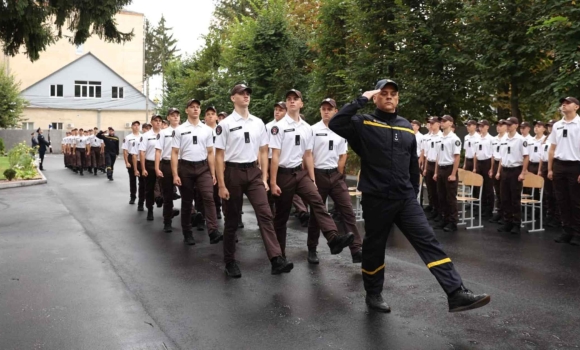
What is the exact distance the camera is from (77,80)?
58938 mm

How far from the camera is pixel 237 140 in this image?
22.9ft

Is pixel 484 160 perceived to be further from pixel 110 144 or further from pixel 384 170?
pixel 110 144

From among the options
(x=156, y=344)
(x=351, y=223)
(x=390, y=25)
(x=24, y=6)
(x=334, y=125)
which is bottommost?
(x=156, y=344)

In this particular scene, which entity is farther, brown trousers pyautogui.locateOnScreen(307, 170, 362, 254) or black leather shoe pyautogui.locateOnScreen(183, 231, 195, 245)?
black leather shoe pyautogui.locateOnScreen(183, 231, 195, 245)

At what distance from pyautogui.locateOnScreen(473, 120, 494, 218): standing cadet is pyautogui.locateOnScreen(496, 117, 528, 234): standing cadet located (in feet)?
6.57

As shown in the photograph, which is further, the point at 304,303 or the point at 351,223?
the point at 351,223

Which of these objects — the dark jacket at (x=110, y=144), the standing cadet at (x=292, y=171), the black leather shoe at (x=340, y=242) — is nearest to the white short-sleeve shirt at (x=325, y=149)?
the standing cadet at (x=292, y=171)

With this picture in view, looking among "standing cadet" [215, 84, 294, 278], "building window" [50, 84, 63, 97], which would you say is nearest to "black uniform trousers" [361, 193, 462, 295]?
"standing cadet" [215, 84, 294, 278]

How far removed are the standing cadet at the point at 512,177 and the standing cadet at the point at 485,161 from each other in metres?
2.00

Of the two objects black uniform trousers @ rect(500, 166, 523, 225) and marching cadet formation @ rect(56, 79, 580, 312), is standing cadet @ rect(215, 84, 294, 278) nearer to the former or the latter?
marching cadet formation @ rect(56, 79, 580, 312)

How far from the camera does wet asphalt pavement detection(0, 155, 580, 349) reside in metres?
4.81

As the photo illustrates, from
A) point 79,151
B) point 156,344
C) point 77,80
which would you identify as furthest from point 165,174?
point 77,80

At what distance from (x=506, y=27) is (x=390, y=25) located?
14.1ft

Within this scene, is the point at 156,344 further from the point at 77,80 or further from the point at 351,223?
the point at 77,80
